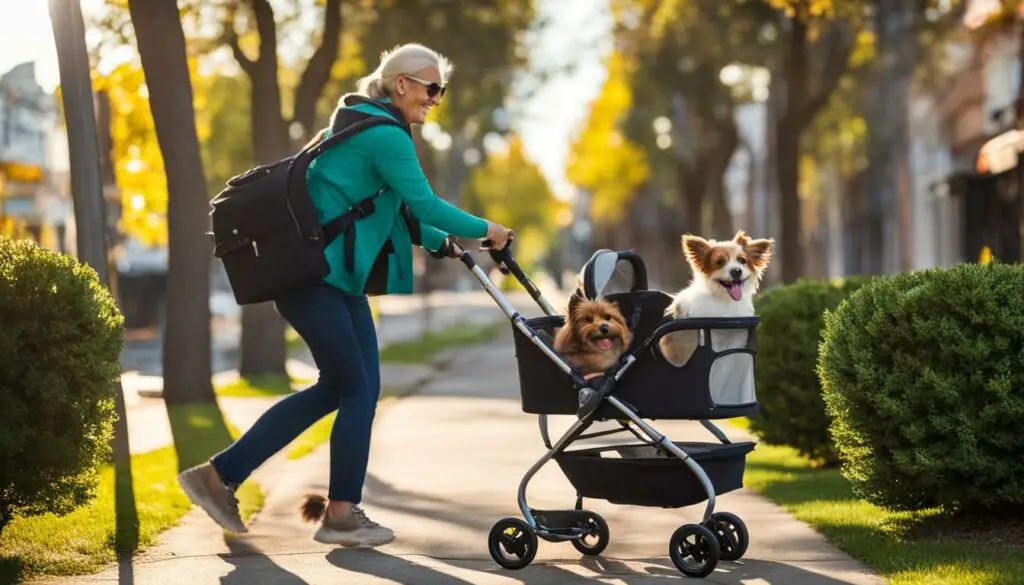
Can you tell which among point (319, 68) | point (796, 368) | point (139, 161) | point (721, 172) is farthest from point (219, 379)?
point (721, 172)

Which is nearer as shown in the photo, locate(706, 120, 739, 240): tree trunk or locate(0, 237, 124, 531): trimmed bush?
locate(0, 237, 124, 531): trimmed bush

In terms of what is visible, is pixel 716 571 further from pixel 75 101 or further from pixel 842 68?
pixel 842 68

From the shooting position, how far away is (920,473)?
7.44 m

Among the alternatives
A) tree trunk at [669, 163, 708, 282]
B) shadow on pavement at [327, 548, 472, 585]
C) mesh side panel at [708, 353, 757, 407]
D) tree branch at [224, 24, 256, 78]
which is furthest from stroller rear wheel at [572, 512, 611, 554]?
tree trunk at [669, 163, 708, 282]

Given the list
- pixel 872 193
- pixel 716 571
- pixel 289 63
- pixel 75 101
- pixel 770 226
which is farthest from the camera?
Result: pixel 872 193

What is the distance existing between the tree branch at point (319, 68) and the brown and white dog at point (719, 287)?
13.7 metres

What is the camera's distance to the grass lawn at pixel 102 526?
7340 millimetres

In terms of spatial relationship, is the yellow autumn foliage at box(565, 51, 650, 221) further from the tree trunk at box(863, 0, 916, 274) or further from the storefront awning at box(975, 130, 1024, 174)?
the storefront awning at box(975, 130, 1024, 174)

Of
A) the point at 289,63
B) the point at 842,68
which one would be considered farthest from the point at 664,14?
the point at 289,63

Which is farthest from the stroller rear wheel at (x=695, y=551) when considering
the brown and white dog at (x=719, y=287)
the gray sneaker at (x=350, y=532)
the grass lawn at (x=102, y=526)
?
the grass lawn at (x=102, y=526)

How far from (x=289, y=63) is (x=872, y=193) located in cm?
3678

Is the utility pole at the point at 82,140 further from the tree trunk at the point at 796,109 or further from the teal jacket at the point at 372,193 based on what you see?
the tree trunk at the point at 796,109

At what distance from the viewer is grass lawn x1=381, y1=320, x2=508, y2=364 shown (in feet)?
93.1

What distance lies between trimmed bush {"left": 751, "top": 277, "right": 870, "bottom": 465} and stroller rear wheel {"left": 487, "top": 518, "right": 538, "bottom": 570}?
14.8ft
